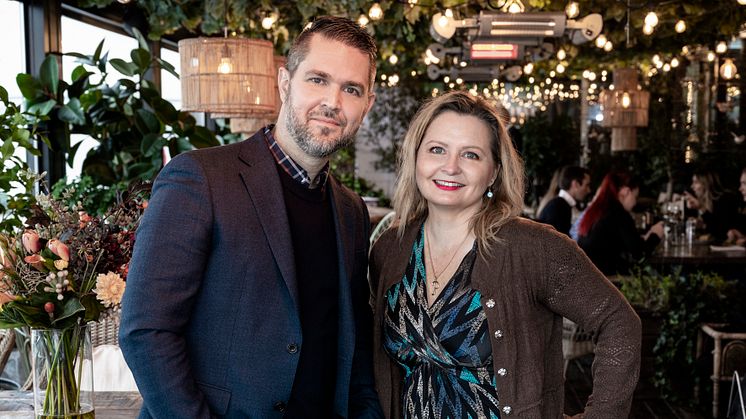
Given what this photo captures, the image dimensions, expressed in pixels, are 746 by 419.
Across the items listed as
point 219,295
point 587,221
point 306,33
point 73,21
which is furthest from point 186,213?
point 587,221

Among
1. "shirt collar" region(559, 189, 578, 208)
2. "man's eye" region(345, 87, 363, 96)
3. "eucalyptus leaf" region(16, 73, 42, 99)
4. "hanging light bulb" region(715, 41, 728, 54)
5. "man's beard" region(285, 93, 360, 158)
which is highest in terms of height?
"hanging light bulb" region(715, 41, 728, 54)

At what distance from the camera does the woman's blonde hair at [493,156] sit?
2.28 m

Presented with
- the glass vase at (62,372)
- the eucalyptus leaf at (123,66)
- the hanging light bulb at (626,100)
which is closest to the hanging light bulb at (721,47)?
the hanging light bulb at (626,100)

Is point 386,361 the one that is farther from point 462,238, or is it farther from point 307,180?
point 307,180

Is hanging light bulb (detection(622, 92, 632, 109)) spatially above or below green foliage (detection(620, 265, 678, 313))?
above

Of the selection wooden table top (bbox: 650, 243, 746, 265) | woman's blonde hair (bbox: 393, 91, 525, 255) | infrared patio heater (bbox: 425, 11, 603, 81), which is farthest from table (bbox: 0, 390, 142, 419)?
wooden table top (bbox: 650, 243, 746, 265)

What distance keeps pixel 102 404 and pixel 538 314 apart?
4.51 feet

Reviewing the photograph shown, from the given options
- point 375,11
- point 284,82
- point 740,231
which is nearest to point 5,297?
point 284,82

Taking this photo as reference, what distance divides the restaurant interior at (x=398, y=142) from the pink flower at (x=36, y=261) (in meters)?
0.16

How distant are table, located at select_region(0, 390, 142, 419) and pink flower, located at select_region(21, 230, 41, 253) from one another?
63cm

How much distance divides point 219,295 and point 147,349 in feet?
0.65

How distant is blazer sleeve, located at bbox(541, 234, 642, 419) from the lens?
2172 mm

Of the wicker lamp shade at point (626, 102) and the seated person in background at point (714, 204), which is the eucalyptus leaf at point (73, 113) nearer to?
the seated person in background at point (714, 204)

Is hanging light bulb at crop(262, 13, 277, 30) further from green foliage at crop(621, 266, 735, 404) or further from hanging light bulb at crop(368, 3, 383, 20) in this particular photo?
green foliage at crop(621, 266, 735, 404)
